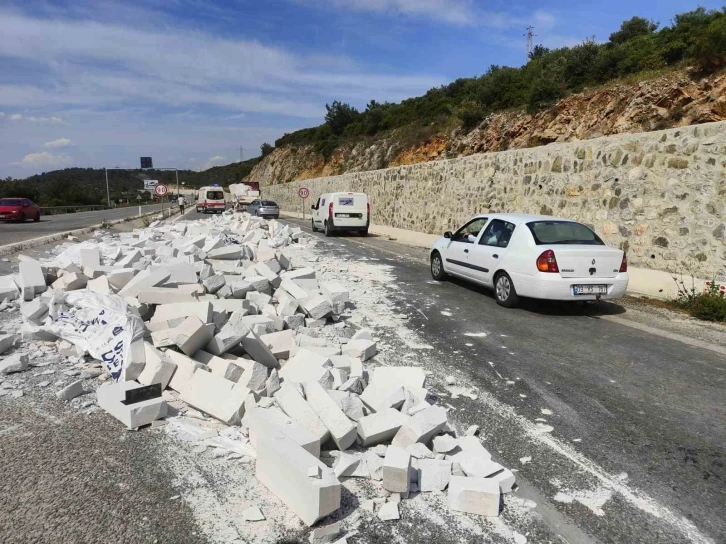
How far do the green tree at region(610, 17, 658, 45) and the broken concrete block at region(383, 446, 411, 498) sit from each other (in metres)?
29.3

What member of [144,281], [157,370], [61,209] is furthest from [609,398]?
[61,209]

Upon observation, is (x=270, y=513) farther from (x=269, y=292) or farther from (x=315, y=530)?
(x=269, y=292)

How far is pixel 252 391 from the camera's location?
3.95 m

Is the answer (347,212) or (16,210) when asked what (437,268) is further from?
(16,210)

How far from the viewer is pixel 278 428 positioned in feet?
10.2

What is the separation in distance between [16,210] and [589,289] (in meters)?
31.8

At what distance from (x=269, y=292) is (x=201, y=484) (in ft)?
15.1

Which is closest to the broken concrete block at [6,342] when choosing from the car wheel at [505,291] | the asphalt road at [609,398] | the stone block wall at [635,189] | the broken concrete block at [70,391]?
the broken concrete block at [70,391]

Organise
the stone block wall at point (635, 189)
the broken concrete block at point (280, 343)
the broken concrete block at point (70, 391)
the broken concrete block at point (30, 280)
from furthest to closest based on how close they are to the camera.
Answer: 1. the stone block wall at point (635, 189)
2. the broken concrete block at point (30, 280)
3. the broken concrete block at point (280, 343)
4. the broken concrete block at point (70, 391)

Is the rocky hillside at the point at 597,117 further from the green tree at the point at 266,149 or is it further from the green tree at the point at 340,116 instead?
the green tree at the point at 266,149

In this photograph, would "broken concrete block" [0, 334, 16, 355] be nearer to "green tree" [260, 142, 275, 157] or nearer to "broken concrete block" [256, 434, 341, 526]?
"broken concrete block" [256, 434, 341, 526]

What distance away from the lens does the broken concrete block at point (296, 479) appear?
Result: 2514 mm

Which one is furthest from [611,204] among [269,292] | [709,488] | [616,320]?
[709,488]

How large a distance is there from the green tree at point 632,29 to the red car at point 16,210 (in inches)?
1355
